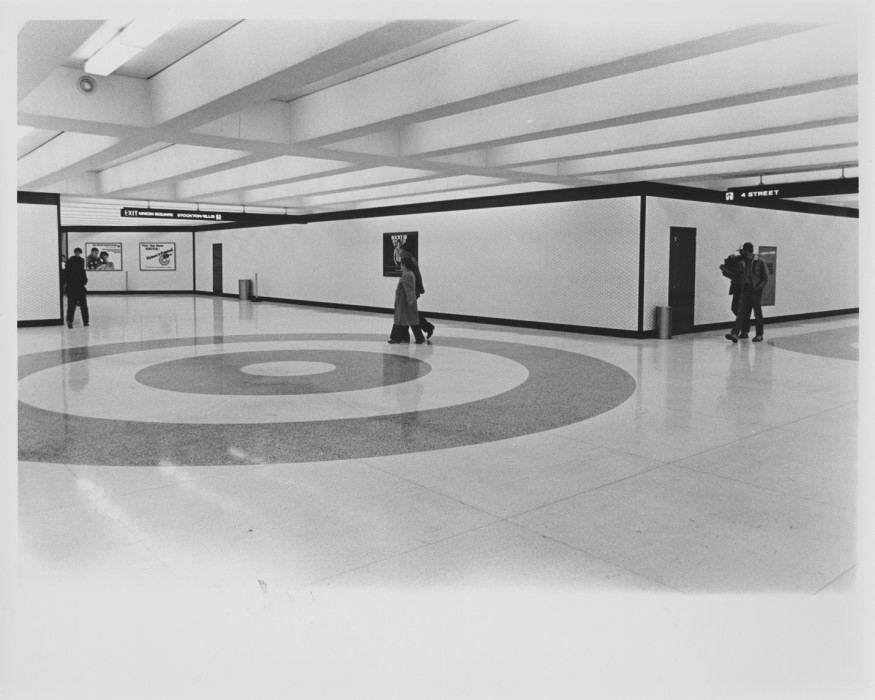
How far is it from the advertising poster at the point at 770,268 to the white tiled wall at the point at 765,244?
0.16 meters

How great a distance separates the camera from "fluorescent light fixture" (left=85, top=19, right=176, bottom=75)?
257 inches

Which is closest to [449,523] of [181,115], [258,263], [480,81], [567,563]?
[567,563]

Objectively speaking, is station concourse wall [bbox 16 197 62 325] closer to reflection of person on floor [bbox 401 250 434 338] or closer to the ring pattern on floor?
the ring pattern on floor

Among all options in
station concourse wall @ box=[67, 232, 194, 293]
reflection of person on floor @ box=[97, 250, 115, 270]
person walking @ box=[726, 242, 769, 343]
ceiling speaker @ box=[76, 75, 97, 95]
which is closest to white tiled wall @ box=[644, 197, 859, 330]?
person walking @ box=[726, 242, 769, 343]

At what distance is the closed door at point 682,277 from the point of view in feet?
54.5

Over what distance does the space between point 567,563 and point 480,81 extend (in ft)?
17.9

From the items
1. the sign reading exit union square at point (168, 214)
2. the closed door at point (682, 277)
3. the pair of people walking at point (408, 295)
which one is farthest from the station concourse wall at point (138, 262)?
the closed door at point (682, 277)

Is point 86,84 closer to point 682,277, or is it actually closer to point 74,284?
point 74,284

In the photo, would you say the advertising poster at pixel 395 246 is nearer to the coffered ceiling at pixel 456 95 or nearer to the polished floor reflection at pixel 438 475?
the coffered ceiling at pixel 456 95

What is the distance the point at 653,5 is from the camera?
250 centimetres

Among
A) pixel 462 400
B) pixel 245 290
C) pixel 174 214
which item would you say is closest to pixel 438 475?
pixel 462 400

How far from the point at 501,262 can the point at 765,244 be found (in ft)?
21.8

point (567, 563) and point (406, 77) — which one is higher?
point (406, 77)

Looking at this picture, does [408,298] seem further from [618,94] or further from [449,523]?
[449,523]
